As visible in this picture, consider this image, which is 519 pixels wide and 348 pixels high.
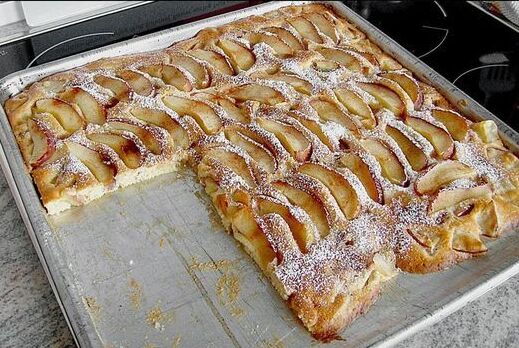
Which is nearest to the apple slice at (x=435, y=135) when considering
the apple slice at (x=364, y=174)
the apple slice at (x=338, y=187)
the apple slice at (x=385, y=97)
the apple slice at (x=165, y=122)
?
the apple slice at (x=385, y=97)

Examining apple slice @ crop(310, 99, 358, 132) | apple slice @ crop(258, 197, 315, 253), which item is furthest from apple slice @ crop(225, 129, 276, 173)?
apple slice @ crop(310, 99, 358, 132)

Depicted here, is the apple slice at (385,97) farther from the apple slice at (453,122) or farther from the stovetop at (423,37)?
the stovetop at (423,37)

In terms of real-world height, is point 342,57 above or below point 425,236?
above

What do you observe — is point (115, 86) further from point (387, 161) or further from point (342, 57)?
point (387, 161)

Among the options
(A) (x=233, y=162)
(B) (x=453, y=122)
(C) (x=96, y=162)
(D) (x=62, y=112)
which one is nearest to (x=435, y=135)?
(B) (x=453, y=122)

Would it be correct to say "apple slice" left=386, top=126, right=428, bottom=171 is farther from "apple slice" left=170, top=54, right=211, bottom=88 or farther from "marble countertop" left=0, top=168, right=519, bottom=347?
"apple slice" left=170, top=54, right=211, bottom=88
